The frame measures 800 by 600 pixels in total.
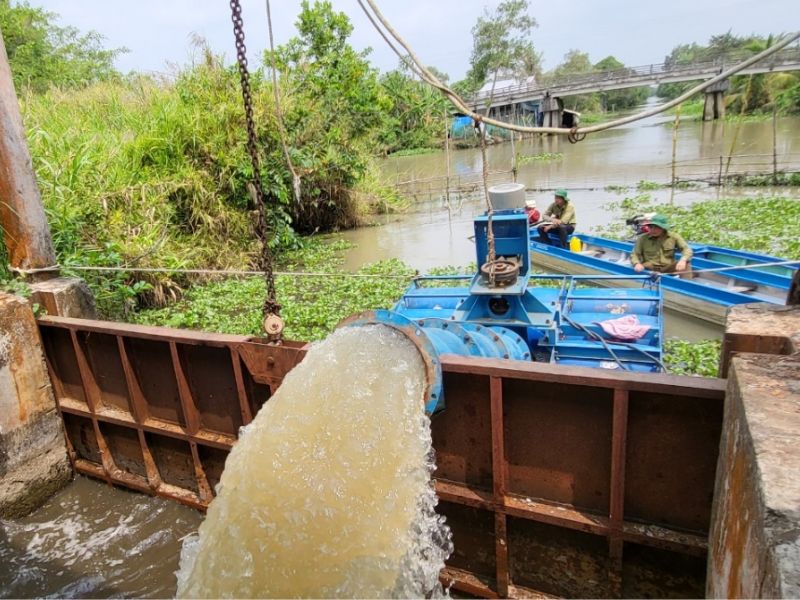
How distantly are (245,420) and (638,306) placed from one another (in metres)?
4.99

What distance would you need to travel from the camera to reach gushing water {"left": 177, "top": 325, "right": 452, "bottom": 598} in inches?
94.1

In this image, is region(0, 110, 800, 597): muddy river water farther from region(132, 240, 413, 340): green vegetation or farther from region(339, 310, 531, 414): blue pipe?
region(339, 310, 531, 414): blue pipe

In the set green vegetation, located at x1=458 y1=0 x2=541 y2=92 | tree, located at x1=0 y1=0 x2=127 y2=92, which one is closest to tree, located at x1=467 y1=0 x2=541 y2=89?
green vegetation, located at x1=458 y1=0 x2=541 y2=92

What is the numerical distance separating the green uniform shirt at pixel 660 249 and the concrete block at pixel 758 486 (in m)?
6.73

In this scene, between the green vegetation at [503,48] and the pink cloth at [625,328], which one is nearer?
the pink cloth at [625,328]

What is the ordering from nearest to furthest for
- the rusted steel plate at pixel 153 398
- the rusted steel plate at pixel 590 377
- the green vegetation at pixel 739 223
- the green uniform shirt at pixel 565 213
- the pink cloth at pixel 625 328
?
1. the rusted steel plate at pixel 590 377
2. the rusted steel plate at pixel 153 398
3. the pink cloth at pixel 625 328
4. the green vegetation at pixel 739 223
5. the green uniform shirt at pixel 565 213

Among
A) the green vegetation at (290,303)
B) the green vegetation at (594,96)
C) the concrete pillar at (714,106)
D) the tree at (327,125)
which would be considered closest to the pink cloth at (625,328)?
the green vegetation at (290,303)

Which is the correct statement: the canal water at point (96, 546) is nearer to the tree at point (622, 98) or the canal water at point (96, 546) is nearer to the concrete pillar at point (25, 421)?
the concrete pillar at point (25, 421)

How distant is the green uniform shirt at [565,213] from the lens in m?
11.4

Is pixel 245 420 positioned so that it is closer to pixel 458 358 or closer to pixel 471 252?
pixel 458 358

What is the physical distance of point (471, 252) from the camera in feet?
45.2

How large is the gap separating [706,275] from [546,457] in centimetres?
749

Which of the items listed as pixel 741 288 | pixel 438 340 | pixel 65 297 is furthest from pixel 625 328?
pixel 65 297

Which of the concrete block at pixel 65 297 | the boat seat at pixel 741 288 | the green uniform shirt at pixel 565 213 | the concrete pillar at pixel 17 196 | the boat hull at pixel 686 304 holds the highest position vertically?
the concrete pillar at pixel 17 196
